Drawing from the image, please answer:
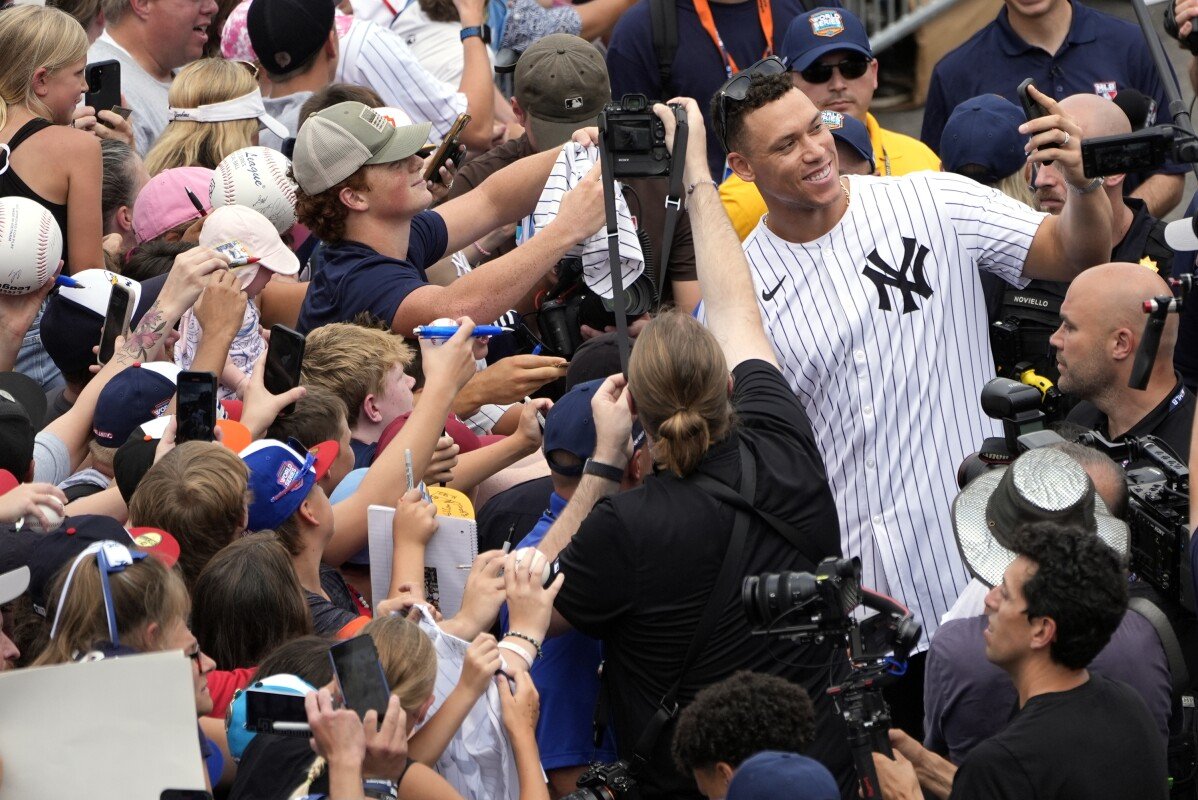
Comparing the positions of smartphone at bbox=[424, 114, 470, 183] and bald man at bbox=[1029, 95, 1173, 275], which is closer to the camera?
bald man at bbox=[1029, 95, 1173, 275]

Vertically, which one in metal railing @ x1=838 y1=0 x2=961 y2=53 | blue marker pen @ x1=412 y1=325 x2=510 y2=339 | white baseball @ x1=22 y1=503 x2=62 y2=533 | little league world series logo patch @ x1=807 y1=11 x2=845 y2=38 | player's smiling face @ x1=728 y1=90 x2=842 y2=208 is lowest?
metal railing @ x1=838 y1=0 x2=961 y2=53

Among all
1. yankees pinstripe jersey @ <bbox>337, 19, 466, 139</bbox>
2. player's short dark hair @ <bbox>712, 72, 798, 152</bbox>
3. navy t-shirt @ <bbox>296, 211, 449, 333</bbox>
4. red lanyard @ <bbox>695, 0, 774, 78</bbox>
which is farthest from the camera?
yankees pinstripe jersey @ <bbox>337, 19, 466, 139</bbox>

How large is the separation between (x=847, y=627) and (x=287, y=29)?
177 inches

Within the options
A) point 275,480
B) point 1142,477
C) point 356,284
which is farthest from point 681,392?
point 356,284

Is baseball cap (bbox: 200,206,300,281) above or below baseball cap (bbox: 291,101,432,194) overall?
below

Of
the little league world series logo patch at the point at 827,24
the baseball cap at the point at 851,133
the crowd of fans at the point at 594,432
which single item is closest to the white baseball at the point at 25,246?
the crowd of fans at the point at 594,432

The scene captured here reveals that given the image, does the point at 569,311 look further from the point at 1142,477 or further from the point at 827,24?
the point at 1142,477

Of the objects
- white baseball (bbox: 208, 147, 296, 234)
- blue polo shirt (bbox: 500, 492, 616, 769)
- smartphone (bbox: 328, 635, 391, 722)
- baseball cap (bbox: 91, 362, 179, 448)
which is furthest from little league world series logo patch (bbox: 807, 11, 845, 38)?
smartphone (bbox: 328, 635, 391, 722)

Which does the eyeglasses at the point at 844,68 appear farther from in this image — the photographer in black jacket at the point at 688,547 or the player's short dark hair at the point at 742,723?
the player's short dark hair at the point at 742,723

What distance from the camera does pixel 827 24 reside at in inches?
248

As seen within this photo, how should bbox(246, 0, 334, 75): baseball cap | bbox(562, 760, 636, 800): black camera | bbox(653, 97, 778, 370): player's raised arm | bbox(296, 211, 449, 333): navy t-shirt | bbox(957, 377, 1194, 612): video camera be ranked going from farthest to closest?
bbox(246, 0, 334, 75): baseball cap → bbox(296, 211, 449, 333): navy t-shirt → bbox(653, 97, 778, 370): player's raised arm → bbox(957, 377, 1194, 612): video camera → bbox(562, 760, 636, 800): black camera

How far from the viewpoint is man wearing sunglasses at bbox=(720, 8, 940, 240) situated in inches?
245

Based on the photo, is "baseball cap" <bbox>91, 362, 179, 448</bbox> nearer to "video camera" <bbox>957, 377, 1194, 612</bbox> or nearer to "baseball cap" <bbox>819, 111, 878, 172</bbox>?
"video camera" <bbox>957, 377, 1194, 612</bbox>

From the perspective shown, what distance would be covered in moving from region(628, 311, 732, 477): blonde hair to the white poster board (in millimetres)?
1295
